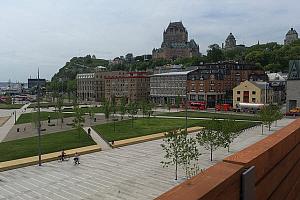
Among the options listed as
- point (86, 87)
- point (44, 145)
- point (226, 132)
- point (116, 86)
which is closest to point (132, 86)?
point (116, 86)

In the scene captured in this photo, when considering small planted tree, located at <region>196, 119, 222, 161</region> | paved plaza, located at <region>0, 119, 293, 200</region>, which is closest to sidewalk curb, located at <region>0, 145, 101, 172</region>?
paved plaza, located at <region>0, 119, 293, 200</region>

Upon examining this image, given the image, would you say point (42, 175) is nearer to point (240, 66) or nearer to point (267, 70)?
point (240, 66)

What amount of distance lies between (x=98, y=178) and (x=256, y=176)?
23.4 m

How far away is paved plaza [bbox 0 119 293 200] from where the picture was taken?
23.9 meters

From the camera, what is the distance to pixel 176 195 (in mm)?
4043

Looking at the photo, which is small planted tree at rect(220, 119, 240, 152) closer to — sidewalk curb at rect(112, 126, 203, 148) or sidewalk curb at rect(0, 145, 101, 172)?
sidewalk curb at rect(112, 126, 203, 148)

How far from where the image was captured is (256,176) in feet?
19.9

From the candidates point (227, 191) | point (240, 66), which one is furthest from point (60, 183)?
point (240, 66)

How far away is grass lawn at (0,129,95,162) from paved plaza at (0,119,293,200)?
17.5ft

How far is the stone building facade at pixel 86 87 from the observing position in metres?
157

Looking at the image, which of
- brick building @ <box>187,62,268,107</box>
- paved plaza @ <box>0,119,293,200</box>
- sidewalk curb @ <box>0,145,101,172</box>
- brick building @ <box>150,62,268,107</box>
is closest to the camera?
paved plaza @ <box>0,119,293,200</box>

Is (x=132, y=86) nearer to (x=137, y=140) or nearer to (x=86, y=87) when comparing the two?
(x=86, y=87)

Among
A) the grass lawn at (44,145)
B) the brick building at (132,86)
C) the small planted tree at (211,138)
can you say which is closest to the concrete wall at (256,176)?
the small planted tree at (211,138)

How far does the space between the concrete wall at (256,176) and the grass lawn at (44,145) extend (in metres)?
31.7
